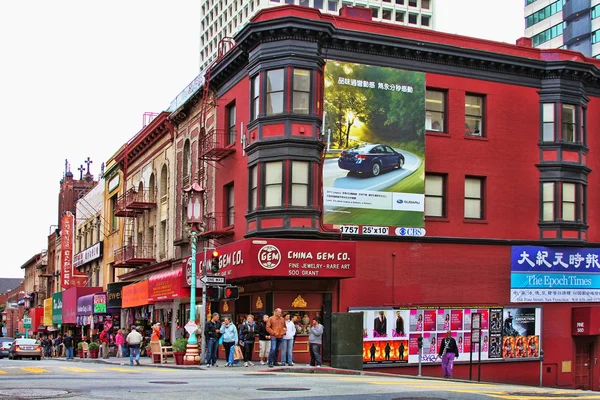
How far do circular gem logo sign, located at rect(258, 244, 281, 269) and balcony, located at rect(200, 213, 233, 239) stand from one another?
5.17 m

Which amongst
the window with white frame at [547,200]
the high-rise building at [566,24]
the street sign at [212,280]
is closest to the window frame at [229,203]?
the street sign at [212,280]

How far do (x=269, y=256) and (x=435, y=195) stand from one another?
8133mm

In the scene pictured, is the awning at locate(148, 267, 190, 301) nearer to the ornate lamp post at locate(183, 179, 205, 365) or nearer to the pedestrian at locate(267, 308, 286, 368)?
the ornate lamp post at locate(183, 179, 205, 365)

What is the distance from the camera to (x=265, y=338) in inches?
1156

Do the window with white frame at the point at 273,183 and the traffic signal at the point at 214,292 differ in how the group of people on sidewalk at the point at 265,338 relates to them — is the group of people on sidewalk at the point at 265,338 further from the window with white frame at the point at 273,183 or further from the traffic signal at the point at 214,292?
the window with white frame at the point at 273,183

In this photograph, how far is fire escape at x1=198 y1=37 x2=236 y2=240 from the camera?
34.7 meters

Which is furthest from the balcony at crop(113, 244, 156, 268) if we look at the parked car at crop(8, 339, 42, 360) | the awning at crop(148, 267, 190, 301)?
the parked car at crop(8, 339, 42, 360)

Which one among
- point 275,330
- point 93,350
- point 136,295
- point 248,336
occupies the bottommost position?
point 93,350

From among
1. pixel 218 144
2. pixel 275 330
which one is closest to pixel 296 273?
pixel 275 330

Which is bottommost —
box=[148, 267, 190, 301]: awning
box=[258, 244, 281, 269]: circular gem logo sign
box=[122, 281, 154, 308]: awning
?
box=[122, 281, 154, 308]: awning

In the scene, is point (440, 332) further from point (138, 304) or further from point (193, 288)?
point (138, 304)

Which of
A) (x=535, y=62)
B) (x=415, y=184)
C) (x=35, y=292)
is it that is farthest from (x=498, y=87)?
(x=35, y=292)

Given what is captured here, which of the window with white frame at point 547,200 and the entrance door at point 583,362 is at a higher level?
the window with white frame at point 547,200

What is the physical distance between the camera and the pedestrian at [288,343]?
27.1 meters
